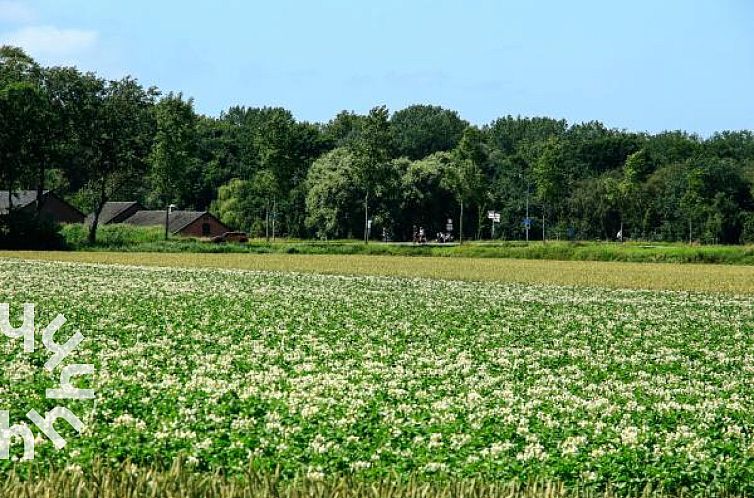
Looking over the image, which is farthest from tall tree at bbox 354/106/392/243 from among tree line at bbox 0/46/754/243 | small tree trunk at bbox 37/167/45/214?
small tree trunk at bbox 37/167/45/214

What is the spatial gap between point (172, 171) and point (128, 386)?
3202 inches

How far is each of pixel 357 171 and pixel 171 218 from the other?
123 feet

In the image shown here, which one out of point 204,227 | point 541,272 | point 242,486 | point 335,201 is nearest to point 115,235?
point 204,227

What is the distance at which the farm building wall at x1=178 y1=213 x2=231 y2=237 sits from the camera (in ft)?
409

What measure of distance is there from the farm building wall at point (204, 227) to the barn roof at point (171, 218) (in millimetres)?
414

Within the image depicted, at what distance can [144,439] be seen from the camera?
35.7 feet

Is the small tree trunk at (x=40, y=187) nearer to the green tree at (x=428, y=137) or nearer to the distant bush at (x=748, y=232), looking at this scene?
the distant bush at (x=748, y=232)

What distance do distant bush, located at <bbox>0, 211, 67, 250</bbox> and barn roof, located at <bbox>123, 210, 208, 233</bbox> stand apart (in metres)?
40.5

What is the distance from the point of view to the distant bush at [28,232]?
3152 inches

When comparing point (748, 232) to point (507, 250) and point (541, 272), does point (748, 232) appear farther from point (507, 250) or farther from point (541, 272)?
point (541, 272)

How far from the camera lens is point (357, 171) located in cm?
9969

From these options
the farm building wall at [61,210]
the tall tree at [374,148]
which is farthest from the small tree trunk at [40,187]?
the farm building wall at [61,210]

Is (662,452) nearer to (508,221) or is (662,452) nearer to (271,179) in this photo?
(271,179)

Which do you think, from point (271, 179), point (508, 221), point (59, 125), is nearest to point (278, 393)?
point (59, 125)
